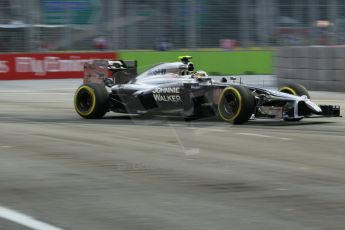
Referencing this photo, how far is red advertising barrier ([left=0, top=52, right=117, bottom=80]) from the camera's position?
28.2 meters

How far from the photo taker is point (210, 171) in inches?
299

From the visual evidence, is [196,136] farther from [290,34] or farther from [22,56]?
[290,34]

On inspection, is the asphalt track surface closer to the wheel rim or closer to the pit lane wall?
the wheel rim

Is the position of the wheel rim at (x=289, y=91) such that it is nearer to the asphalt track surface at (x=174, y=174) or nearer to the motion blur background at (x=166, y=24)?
the asphalt track surface at (x=174, y=174)

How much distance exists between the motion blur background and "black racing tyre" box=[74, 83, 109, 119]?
16.2 metres

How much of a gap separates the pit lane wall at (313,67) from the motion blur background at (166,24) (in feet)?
25.7

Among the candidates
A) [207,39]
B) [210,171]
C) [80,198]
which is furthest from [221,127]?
[207,39]

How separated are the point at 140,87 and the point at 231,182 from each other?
20.9ft

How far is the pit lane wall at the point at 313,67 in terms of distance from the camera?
2153 centimetres

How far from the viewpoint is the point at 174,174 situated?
7422 millimetres

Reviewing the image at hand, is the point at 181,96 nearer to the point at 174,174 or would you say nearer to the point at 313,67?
the point at 174,174


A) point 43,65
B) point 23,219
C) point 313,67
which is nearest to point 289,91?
point 23,219

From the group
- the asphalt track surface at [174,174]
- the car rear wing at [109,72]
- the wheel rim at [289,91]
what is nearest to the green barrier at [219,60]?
the car rear wing at [109,72]

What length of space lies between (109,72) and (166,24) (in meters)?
18.1
